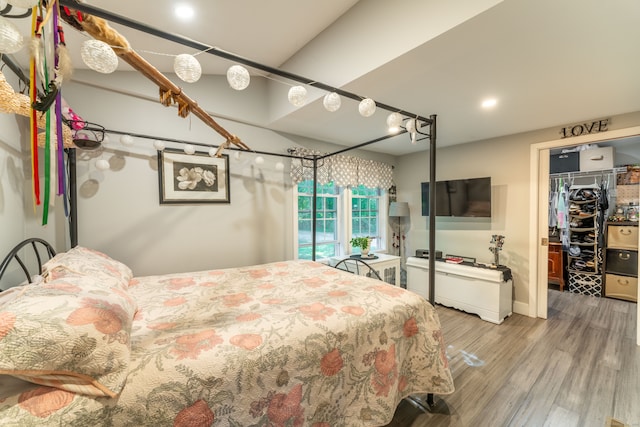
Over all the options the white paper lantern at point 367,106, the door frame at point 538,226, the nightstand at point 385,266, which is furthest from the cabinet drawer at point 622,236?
the white paper lantern at point 367,106

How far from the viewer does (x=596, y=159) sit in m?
4.04

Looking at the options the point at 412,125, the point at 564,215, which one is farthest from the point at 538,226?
the point at 412,125

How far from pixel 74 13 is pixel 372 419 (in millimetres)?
2148

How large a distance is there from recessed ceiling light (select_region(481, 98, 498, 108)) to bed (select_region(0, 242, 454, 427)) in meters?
1.99

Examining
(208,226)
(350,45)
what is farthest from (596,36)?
(208,226)

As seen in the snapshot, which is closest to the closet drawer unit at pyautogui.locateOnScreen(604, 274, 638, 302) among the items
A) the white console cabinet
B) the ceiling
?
the white console cabinet

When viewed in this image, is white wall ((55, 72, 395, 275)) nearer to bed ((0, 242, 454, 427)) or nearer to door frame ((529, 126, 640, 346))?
bed ((0, 242, 454, 427))

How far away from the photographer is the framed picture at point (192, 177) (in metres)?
2.53

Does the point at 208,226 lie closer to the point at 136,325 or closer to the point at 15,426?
the point at 136,325

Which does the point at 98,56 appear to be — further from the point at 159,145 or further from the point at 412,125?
the point at 412,125

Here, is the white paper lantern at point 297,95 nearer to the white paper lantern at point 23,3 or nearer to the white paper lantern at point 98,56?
the white paper lantern at point 98,56

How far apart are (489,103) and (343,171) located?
1960 mm

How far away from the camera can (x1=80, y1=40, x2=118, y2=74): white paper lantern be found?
878 millimetres

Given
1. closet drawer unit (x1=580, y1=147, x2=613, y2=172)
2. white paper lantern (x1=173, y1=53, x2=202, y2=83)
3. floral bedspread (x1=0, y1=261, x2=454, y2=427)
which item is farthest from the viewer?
closet drawer unit (x1=580, y1=147, x2=613, y2=172)
